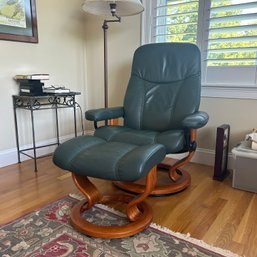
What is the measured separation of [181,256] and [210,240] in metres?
0.20

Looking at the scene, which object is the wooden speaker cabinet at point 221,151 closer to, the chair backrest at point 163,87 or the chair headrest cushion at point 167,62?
the chair backrest at point 163,87

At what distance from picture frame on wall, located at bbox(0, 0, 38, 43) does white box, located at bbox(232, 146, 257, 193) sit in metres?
2.04

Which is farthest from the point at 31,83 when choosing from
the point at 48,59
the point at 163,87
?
the point at 163,87

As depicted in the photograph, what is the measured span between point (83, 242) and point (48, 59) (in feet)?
6.23

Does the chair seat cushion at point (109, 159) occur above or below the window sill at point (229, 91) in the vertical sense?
below

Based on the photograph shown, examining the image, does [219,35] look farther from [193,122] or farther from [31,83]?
[31,83]

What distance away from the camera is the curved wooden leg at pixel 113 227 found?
4.05 feet

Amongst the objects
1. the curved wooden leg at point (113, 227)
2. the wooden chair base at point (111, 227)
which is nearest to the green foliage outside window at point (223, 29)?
the curved wooden leg at point (113, 227)

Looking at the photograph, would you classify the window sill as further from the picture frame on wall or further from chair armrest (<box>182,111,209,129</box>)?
the picture frame on wall

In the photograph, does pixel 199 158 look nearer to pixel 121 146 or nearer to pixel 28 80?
pixel 121 146

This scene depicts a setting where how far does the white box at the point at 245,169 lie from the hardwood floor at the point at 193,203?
0.05m

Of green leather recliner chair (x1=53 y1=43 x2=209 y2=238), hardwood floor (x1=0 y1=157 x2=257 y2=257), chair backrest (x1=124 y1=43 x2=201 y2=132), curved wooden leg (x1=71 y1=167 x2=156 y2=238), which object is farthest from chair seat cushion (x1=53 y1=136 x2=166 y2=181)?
chair backrest (x1=124 y1=43 x2=201 y2=132)

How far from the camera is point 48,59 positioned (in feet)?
8.23

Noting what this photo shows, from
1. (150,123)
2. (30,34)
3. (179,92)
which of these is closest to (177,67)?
(179,92)
